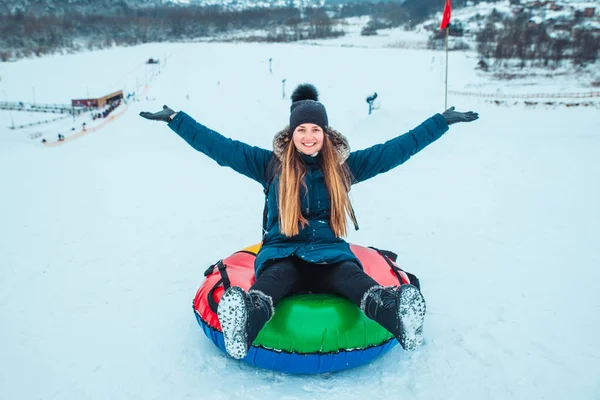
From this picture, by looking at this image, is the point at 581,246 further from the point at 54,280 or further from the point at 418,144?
the point at 54,280

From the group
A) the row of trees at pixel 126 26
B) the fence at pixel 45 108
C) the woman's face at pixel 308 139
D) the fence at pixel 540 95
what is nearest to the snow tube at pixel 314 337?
the woman's face at pixel 308 139

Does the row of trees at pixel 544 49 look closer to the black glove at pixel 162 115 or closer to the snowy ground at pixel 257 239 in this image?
the snowy ground at pixel 257 239

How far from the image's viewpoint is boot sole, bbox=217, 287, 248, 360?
1638 millimetres

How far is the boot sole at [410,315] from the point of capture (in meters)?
1.64

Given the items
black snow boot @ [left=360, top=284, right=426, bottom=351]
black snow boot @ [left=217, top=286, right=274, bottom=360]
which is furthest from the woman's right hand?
black snow boot @ [left=360, top=284, right=426, bottom=351]

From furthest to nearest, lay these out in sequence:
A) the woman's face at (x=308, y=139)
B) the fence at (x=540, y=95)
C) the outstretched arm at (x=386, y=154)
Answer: the fence at (x=540, y=95) < the outstretched arm at (x=386, y=154) < the woman's face at (x=308, y=139)

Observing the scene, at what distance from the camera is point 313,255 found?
2090 millimetres

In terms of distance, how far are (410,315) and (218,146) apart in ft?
4.51

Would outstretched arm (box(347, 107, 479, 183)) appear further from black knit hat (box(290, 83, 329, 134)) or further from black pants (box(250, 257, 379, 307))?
black pants (box(250, 257, 379, 307))

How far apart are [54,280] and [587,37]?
36.4 meters

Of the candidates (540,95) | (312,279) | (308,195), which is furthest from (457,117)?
(540,95)

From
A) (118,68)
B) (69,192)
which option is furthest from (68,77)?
(69,192)

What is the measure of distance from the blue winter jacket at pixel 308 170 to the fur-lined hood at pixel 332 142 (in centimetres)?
11

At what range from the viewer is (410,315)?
1.65 metres
